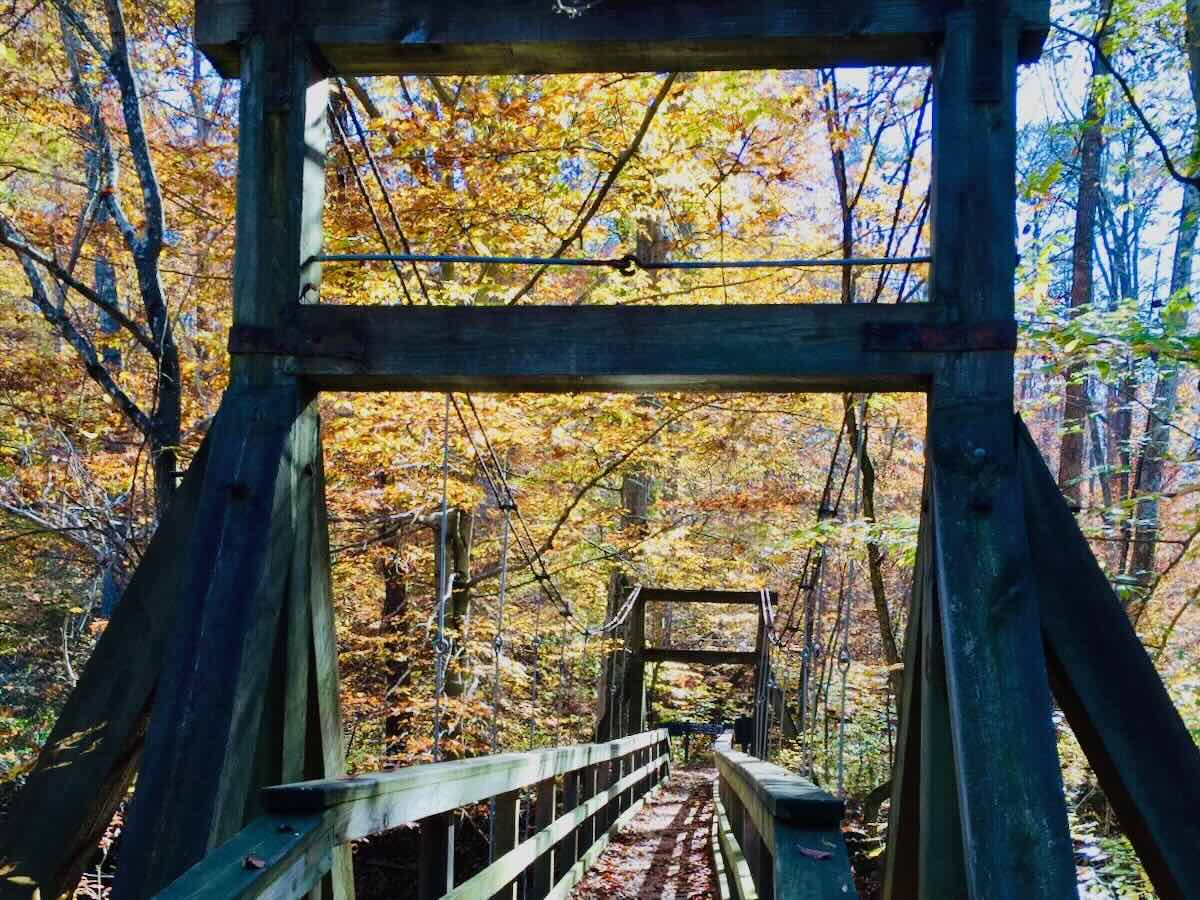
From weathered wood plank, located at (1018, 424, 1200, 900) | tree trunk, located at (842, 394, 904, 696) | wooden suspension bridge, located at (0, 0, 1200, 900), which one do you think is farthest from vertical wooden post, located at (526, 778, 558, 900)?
tree trunk, located at (842, 394, 904, 696)

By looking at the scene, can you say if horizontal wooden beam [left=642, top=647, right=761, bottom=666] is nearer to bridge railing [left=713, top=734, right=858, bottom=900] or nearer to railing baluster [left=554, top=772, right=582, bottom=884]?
railing baluster [left=554, top=772, right=582, bottom=884]

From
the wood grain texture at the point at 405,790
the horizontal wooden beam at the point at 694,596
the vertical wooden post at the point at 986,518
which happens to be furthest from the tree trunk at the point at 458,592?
the horizontal wooden beam at the point at 694,596

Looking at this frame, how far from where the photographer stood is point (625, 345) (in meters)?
2.31

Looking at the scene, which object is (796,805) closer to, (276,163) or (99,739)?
(99,739)

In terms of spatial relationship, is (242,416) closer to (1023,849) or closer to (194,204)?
(1023,849)

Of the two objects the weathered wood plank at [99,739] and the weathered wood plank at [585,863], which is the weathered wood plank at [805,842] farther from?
the weathered wood plank at [585,863]

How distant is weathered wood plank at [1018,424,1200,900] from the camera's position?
6.66 ft

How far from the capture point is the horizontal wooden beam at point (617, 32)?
2.31 metres

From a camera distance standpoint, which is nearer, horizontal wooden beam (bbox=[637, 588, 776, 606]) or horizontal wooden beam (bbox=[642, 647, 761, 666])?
horizontal wooden beam (bbox=[637, 588, 776, 606])

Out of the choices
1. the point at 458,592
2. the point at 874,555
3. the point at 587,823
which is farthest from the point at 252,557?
the point at 458,592

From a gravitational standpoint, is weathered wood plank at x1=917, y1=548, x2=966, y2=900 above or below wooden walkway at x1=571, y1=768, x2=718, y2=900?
above

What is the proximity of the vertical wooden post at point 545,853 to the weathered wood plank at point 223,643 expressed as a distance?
152cm

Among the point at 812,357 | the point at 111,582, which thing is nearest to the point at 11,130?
the point at 111,582

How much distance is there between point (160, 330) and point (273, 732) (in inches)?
66.3
